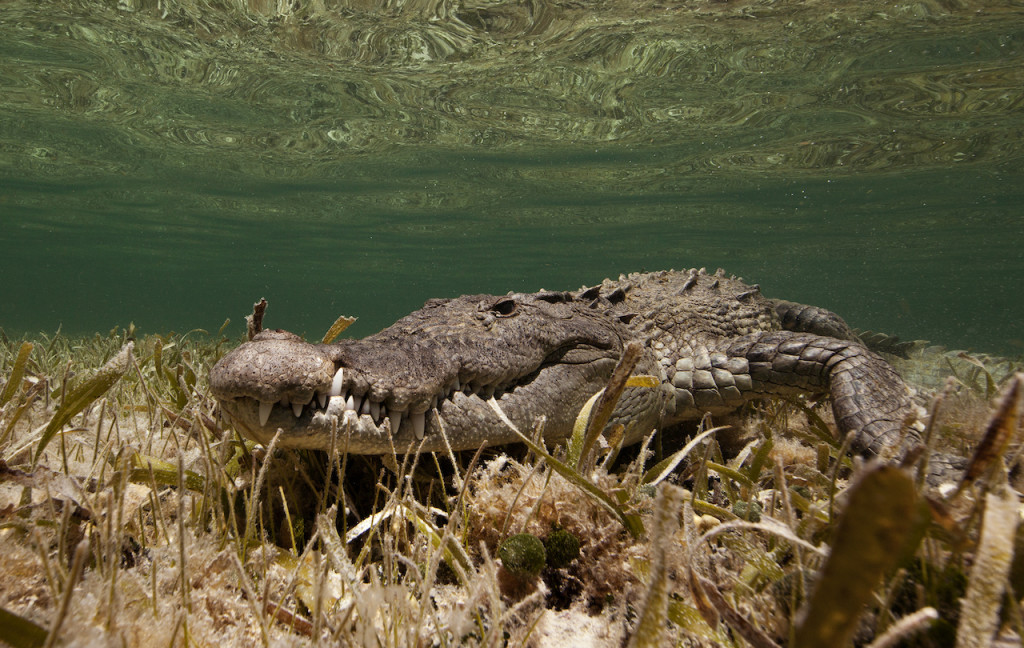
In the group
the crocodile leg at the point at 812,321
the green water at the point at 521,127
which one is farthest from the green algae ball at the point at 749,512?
the green water at the point at 521,127

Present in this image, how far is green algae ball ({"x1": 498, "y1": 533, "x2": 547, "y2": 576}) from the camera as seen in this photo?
128 cm

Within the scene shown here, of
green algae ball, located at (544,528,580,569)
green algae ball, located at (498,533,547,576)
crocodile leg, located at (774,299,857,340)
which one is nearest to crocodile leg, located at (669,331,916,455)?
green algae ball, located at (544,528,580,569)

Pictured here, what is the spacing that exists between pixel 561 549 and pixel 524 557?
15 centimetres

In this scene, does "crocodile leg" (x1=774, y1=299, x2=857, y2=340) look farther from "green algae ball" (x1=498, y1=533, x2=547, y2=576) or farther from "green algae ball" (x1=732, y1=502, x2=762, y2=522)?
"green algae ball" (x1=498, y1=533, x2=547, y2=576)

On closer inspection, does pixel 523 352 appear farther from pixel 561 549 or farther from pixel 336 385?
pixel 561 549

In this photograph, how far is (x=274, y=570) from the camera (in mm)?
1313

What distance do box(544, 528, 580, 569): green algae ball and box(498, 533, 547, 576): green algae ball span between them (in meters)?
0.09

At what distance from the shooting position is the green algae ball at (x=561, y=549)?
1386 mm

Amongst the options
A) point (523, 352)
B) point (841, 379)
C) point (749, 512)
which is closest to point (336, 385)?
point (523, 352)

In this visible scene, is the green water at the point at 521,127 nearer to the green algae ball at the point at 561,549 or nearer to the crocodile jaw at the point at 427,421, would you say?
the crocodile jaw at the point at 427,421

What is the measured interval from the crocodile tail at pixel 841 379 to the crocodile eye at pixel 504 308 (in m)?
1.64

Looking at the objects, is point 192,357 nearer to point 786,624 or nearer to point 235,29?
point 786,624

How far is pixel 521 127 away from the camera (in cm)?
1438

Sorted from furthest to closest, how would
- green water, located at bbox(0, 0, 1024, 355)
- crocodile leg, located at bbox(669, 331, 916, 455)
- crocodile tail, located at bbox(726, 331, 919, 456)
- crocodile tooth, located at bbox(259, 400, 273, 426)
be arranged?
1. green water, located at bbox(0, 0, 1024, 355)
2. crocodile leg, located at bbox(669, 331, 916, 455)
3. crocodile tail, located at bbox(726, 331, 919, 456)
4. crocodile tooth, located at bbox(259, 400, 273, 426)
